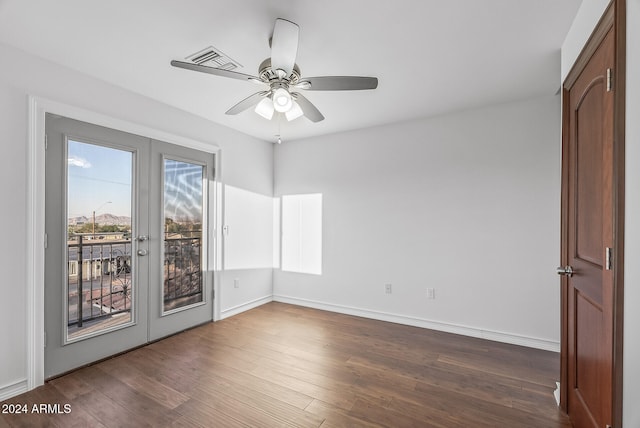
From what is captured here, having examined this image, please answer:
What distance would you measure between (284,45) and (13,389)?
9.97 ft

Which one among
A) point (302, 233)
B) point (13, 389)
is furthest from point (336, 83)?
point (13, 389)

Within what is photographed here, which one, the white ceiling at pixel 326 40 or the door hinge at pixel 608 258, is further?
the white ceiling at pixel 326 40

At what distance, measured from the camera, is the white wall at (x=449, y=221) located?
2961 millimetres

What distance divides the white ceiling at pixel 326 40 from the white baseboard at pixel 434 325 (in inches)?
98.3

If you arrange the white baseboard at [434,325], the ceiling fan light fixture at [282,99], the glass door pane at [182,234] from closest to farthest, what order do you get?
the ceiling fan light fixture at [282,99] < the white baseboard at [434,325] < the glass door pane at [182,234]

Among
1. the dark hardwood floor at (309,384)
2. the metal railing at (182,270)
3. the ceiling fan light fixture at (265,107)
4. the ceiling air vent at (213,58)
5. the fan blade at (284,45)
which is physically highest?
the ceiling air vent at (213,58)

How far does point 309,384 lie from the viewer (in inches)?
89.4

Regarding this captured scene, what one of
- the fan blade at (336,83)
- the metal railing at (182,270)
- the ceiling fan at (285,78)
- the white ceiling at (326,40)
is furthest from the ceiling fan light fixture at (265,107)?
the metal railing at (182,270)

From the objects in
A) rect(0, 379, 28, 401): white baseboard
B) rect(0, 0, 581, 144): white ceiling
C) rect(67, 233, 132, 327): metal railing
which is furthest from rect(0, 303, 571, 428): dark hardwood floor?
rect(0, 0, 581, 144): white ceiling

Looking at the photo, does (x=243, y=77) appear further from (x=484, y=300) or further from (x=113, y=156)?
(x=484, y=300)

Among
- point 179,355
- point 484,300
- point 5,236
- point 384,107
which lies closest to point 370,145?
point 384,107

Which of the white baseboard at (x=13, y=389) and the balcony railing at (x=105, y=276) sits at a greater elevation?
the balcony railing at (x=105, y=276)

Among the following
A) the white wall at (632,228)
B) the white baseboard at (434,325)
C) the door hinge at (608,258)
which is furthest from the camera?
the white baseboard at (434,325)

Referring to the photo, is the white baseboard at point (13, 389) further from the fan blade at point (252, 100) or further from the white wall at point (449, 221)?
the white wall at point (449, 221)
